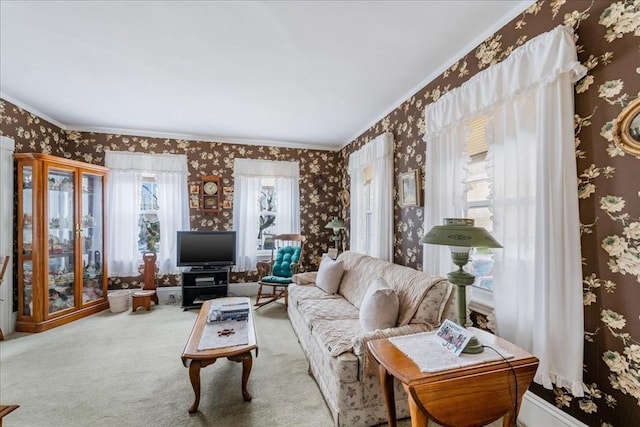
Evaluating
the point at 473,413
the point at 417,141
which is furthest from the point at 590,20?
the point at 473,413

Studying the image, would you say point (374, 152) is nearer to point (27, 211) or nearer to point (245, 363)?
point (245, 363)

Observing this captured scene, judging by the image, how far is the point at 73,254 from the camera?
144 inches

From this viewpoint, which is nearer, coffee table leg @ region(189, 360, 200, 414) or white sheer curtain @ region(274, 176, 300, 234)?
coffee table leg @ region(189, 360, 200, 414)

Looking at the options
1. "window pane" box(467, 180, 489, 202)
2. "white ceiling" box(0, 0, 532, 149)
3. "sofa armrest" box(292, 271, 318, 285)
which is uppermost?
"white ceiling" box(0, 0, 532, 149)

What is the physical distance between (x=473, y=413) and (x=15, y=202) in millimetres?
4781

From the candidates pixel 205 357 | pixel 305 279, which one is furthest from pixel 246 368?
pixel 305 279

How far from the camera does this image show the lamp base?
1387mm

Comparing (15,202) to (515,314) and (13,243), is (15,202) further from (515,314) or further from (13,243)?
(515,314)

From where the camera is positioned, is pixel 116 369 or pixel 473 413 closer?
pixel 473 413

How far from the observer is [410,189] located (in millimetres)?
2939

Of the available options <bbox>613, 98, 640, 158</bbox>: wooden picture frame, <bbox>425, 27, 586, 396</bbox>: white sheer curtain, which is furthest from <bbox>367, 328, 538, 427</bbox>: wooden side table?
<bbox>613, 98, 640, 158</bbox>: wooden picture frame

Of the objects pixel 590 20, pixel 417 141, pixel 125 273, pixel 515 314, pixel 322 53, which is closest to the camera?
pixel 590 20

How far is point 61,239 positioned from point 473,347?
4.52 m

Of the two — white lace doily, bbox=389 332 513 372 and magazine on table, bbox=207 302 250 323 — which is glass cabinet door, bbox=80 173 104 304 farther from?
white lace doily, bbox=389 332 513 372
